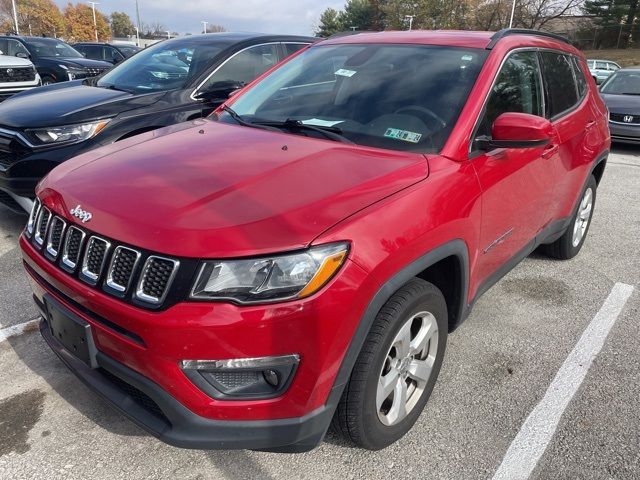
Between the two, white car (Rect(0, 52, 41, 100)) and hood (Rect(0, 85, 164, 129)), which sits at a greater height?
hood (Rect(0, 85, 164, 129))

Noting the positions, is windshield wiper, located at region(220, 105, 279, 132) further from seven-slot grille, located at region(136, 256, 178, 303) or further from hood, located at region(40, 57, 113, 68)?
hood, located at region(40, 57, 113, 68)

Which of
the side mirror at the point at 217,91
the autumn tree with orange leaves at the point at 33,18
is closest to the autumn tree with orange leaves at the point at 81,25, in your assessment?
the autumn tree with orange leaves at the point at 33,18

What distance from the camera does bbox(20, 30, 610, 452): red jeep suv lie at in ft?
5.77

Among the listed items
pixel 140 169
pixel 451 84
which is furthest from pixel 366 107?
pixel 140 169

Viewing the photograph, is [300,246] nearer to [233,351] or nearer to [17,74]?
[233,351]

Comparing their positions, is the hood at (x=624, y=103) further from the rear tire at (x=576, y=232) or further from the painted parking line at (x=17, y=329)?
the painted parking line at (x=17, y=329)

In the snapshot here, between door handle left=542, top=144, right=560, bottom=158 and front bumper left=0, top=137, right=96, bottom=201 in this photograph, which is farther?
front bumper left=0, top=137, right=96, bottom=201

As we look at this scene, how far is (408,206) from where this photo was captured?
208 centimetres

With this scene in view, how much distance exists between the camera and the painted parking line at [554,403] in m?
2.28

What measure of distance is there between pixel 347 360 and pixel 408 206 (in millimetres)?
643

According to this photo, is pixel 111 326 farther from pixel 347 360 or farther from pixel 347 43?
pixel 347 43

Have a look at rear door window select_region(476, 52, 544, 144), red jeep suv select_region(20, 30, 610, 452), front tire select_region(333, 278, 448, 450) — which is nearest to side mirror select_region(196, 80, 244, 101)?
red jeep suv select_region(20, 30, 610, 452)

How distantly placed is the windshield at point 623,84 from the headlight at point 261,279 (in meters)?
10.8

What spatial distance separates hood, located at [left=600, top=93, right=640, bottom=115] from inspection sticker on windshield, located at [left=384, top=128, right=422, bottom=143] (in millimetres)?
8512
